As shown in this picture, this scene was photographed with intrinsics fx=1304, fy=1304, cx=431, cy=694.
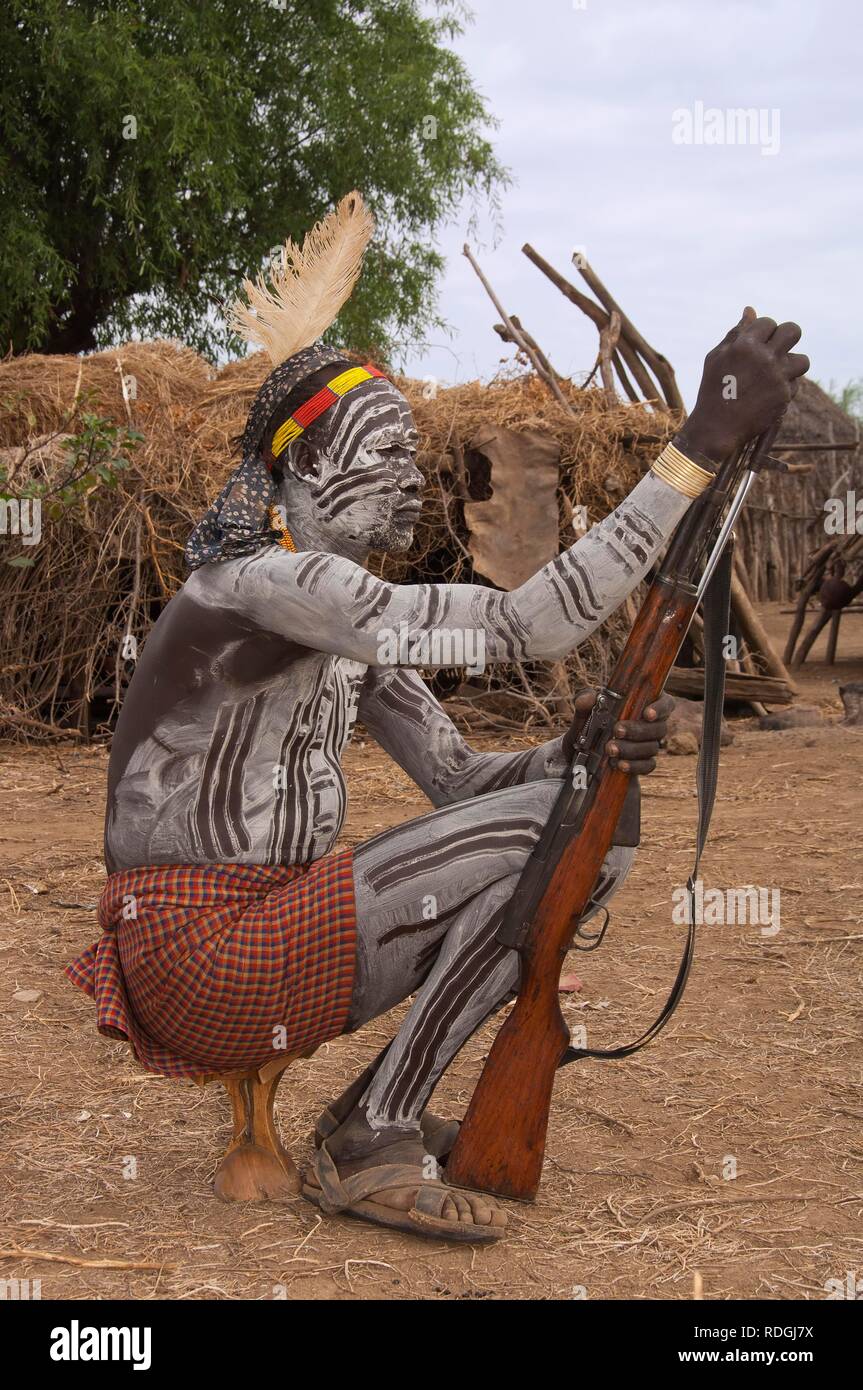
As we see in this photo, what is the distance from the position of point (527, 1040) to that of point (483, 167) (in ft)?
50.9

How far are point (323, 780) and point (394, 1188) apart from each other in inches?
30.9

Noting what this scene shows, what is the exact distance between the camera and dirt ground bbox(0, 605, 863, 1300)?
2318mm

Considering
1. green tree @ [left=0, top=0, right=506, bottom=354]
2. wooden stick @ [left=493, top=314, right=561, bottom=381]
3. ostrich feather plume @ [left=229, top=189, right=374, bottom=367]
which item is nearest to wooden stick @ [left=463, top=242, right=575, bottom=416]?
wooden stick @ [left=493, top=314, right=561, bottom=381]

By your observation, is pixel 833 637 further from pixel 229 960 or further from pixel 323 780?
pixel 229 960

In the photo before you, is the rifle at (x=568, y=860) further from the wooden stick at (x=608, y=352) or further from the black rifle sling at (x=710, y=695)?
the wooden stick at (x=608, y=352)

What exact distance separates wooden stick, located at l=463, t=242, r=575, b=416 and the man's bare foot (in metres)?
6.58

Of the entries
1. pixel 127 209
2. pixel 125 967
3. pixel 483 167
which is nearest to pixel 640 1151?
pixel 125 967

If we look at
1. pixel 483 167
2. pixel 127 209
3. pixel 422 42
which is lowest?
pixel 127 209

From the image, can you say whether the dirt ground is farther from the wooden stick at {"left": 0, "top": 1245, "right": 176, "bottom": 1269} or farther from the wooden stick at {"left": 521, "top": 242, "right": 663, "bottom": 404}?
the wooden stick at {"left": 521, "top": 242, "right": 663, "bottom": 404}

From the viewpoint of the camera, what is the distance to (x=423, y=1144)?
262 cm

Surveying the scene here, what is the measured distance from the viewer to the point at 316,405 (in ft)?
8.32

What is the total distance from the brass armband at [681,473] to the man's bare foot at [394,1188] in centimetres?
133

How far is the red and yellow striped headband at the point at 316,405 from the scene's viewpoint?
8.32 feet
